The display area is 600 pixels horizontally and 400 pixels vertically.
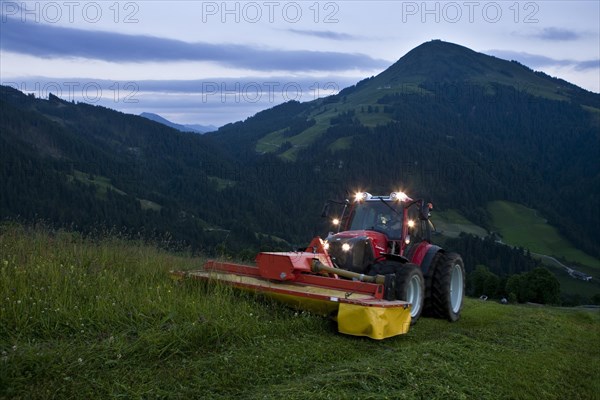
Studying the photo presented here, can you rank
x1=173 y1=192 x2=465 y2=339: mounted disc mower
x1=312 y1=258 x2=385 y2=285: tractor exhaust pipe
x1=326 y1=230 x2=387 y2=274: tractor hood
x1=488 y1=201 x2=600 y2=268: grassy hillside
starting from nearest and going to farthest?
1. x1=173 y1=192 x2=465 y2=339: mounted disc mower
2. x1=312 y1=258 x2=385 y2=285: tractor exhaust pipe
3. x1=326 y1=230 x2=387 y2=274: tractor hood
4. x1=488 y1=201 x2=600 y2=268: grassy hillside

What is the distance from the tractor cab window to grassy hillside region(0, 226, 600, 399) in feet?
8.03

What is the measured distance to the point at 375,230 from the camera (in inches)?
456

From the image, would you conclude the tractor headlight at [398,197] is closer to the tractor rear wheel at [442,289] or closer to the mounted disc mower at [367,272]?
the mounted disc mower at [367,272]

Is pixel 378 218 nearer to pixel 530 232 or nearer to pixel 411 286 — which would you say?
pixel 411 286

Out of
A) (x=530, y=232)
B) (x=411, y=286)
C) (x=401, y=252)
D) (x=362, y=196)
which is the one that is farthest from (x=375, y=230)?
(x=530, y=232)

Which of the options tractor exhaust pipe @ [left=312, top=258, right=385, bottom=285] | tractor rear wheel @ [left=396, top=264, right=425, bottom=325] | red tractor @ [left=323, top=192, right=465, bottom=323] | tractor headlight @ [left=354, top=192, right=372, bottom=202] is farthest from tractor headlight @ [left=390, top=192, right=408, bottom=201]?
tractor exhaust pipe @ [left=312, top=258, right=385, bottom=285]

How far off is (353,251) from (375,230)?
138 centimetres

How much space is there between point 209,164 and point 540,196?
376ft

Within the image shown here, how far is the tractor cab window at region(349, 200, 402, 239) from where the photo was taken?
11.5m

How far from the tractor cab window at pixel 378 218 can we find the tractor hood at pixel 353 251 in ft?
2.26

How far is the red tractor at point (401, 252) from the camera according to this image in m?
9.84

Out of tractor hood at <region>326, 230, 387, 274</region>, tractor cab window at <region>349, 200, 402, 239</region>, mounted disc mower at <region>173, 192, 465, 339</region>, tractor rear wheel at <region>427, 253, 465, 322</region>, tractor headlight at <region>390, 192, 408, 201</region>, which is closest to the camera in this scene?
mounted disc mower at <region>173, 192, 465, 339</region>

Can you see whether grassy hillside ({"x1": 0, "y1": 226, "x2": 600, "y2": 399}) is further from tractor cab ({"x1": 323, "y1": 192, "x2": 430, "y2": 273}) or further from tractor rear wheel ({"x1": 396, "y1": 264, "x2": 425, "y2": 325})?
tractor cab ({"x1": 323, "y1": 192, "x2": 430, "y2": 273})

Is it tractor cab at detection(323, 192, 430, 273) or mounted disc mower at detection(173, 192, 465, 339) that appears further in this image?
tractor cab at detection(323, 192, 430, 273)
